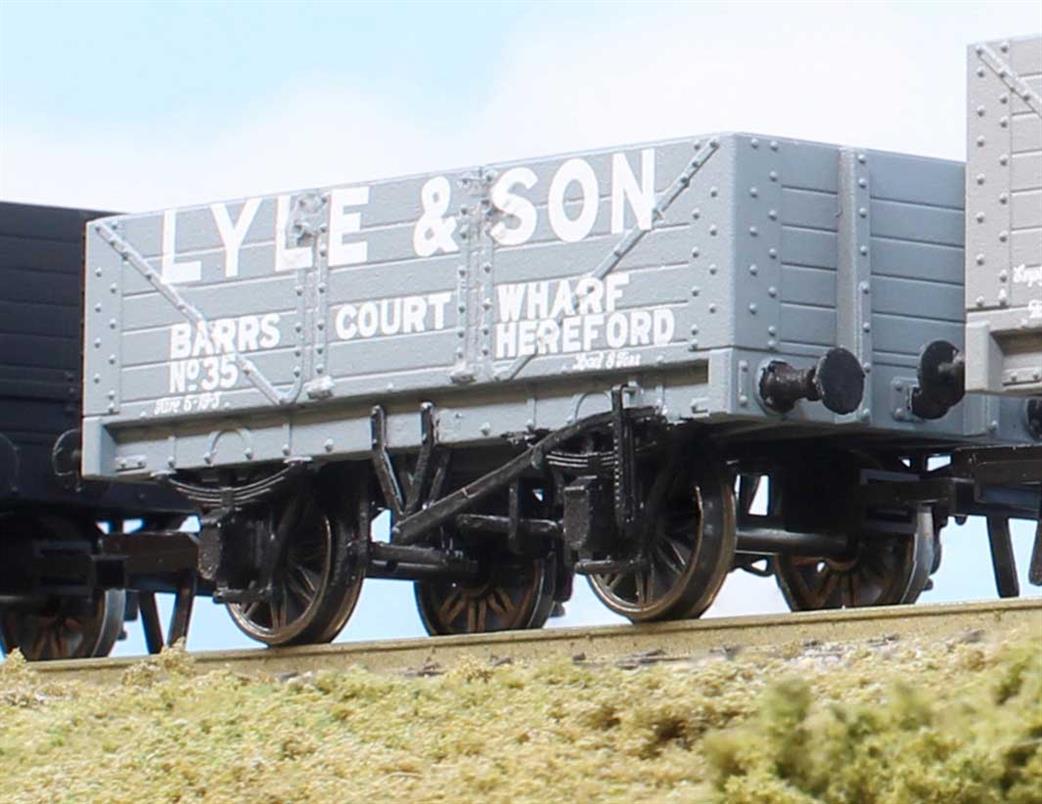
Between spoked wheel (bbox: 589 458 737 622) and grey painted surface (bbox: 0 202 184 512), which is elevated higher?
grey painted surface (bbox: 0 202 184 512)

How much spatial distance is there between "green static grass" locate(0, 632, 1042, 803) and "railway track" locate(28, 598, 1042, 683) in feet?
1.35

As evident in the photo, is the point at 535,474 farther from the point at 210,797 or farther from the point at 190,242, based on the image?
the point at 210,797

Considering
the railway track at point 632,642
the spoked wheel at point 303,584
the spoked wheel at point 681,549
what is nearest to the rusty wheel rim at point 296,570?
the spoked wheel at point 303,584

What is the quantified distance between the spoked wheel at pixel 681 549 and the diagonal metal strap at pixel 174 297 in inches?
116

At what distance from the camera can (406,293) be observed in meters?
18.4

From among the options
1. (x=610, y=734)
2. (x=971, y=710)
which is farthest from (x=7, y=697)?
(x=971, y=710)

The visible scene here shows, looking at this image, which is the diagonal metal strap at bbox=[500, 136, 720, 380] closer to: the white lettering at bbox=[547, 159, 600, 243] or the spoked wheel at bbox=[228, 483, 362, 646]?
the white lettering at bbox=[547, 159, 600, 243]

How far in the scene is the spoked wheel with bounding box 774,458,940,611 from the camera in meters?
17.9

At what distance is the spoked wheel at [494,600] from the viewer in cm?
1859

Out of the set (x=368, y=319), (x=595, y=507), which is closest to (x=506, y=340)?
(x=368, y=319)

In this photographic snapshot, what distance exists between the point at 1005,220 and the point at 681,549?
296 centimetres

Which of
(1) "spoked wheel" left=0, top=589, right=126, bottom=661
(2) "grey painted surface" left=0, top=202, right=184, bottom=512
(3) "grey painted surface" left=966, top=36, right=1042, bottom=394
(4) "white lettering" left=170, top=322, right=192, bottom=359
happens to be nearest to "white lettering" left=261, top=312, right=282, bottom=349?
(4) "white lettering" left=170, top=322, right=192, bottom=359

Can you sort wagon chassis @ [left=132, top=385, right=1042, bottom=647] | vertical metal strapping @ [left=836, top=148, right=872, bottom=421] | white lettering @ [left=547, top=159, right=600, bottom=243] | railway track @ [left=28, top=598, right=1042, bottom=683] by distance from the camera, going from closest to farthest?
1. railway track @ [left=28, top=598, right=1042, bottom=683]
2. wagon chassis @ [left=132, top=385, right=1042, bottom=647]
3. vertical metal strapping @ [left=836, top=148, right=872, bottom=421]
4. white lettering @ [left=547, top=159, right=600, bottom=243]

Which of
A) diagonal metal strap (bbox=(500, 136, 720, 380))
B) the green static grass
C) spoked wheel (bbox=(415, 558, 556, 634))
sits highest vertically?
diagonal metal strap (bbox=(500, 136, 720, 380))
